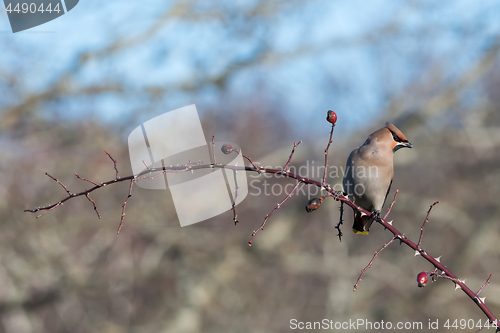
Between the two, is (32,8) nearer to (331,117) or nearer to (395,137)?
(395,137)

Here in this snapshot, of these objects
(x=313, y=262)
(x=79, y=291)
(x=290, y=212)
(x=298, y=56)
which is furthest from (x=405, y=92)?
(x=79, y=291)

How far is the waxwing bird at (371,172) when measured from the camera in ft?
10.0

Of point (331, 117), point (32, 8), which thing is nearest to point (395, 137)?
point (331, 117)

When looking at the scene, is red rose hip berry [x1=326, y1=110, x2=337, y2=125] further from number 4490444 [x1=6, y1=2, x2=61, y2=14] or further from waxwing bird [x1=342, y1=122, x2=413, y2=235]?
number 4490444 [x1=6, y1=2, x2=61, y2=14]

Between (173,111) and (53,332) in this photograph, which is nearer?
(173,111)

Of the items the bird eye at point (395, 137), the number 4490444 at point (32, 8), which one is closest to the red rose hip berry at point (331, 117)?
the bird eye at point (395, 137)

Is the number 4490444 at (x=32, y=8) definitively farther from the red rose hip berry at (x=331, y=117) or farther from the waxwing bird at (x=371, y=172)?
the red rose hip berry at (x=331, y=117)

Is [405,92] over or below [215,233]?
over

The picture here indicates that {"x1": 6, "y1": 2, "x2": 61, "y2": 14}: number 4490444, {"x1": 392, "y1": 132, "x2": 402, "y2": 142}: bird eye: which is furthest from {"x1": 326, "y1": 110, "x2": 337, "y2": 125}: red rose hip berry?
{"x1": 6, "y1": 2, "x2": 61, "y2": 14}: number 4490444

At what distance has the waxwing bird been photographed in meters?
3.05

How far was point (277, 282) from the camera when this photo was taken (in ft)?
39.5

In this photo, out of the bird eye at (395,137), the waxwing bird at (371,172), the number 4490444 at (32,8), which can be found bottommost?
the waxwing bird at (371,172)

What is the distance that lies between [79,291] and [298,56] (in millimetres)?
8715

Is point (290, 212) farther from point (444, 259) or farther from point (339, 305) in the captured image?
point (444, 259)
